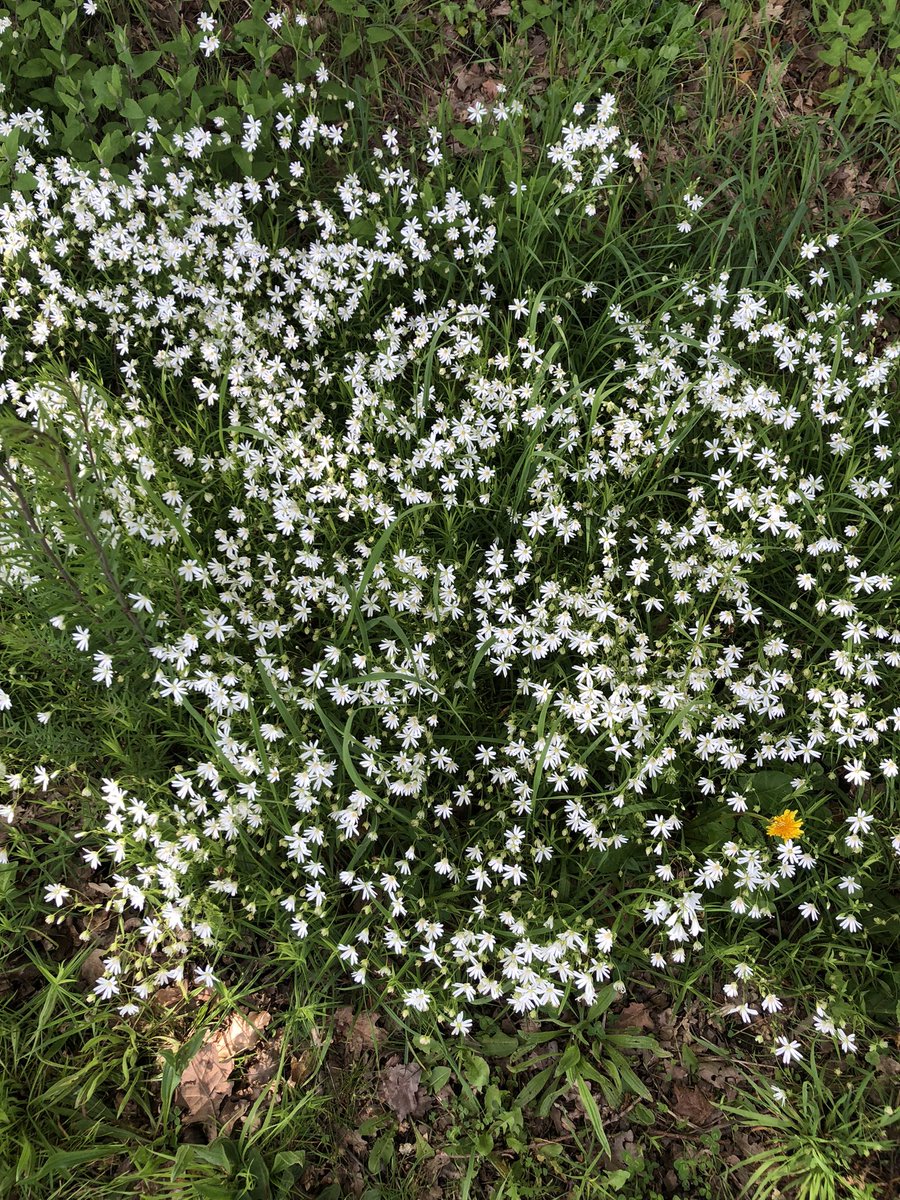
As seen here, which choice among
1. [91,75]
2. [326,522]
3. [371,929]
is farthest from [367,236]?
[371,929]

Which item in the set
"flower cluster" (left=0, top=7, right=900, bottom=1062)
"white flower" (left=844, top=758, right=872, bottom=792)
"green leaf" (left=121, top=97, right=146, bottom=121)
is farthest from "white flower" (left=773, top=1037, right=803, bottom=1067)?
"green leaf" (left=121, top=97, right=146, bottom=121)

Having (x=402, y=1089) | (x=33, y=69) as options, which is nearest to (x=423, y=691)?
(x=402, y=1089)

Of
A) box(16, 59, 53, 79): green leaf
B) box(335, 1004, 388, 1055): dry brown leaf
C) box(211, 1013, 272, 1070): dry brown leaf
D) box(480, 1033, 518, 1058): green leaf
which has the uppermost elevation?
Answer: box(16, 59, 53, 79): green leaf

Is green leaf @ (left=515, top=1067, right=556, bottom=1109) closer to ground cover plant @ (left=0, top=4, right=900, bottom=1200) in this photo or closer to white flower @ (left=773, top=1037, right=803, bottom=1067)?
ground cover plant @ (left=0, top=4, right=900, bottom=1200)

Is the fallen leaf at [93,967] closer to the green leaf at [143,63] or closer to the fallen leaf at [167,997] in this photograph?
the fallen leaf at [167,997]

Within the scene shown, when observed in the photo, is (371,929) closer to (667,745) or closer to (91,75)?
(667,745)

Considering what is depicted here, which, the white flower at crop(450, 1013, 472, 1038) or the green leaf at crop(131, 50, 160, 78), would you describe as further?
the green leaf at crop(131, 50, 160, 78)

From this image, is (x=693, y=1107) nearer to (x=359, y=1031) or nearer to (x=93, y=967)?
(x=359, y=1031)
